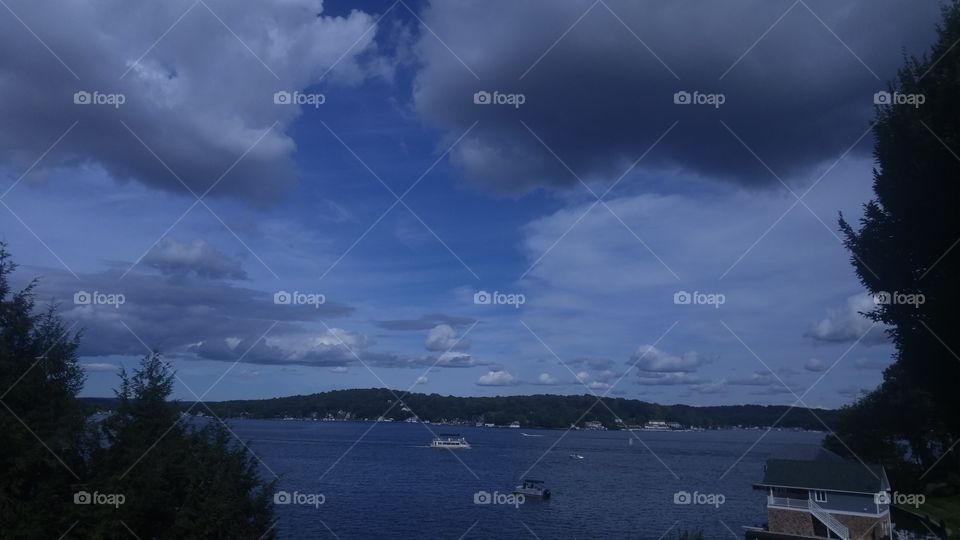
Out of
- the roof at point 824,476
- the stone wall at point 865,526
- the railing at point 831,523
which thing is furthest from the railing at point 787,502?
the stone wall at point 865,526

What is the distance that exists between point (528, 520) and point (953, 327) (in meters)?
30.1

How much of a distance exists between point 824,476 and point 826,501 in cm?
101

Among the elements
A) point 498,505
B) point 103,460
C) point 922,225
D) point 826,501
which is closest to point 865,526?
point 826,501

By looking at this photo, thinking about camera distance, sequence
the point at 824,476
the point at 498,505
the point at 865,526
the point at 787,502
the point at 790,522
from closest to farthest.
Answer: the point at 865,526 → the point at 824,476 → the point at 790,522 → the point at 787,502 → the point at 498,505

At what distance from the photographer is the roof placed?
96.0 ft

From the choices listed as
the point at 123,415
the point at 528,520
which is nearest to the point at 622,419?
the point at 528,520

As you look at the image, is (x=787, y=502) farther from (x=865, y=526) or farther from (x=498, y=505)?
(x=498, y=505)

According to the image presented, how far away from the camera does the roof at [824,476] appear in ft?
96.0

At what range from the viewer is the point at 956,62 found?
1201 centimetres

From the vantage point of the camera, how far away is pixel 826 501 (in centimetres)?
2967

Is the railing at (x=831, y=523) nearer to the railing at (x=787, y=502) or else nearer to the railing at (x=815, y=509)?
the railing at (x=815, y=509)

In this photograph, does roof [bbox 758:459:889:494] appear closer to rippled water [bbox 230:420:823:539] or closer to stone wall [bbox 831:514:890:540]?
stone wall [bbox 831:514:890:540]

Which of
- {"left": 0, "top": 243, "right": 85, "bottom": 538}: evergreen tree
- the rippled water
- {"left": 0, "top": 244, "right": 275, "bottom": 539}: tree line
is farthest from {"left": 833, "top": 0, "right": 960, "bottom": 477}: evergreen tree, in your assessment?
{"left": 0, "top": 243, "right": 85, "bottom": 538}: evergreen tree

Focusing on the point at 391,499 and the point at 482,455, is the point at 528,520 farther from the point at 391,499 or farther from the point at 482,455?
the point at 482,455
